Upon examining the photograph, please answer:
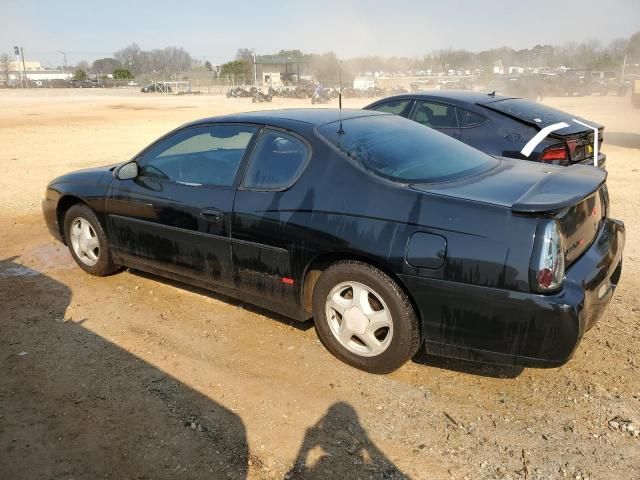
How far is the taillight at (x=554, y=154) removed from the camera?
18.2 ft

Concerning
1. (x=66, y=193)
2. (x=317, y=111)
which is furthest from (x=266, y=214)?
(x=66, y=193)

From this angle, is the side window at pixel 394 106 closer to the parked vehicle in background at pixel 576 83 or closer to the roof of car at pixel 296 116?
the roof of car at pixel 296 116

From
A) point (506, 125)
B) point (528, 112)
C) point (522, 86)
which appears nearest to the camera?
point (506, 125)

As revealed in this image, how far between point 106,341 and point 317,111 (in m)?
2.20

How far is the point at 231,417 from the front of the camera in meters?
2.87

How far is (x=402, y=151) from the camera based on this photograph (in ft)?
11.3

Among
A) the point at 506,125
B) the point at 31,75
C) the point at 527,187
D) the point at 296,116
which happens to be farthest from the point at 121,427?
the point at 31,75

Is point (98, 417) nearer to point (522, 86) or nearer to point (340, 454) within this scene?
point (340, 454)

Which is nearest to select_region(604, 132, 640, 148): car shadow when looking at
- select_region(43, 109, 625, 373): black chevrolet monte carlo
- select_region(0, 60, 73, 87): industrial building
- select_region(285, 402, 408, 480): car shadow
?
select_region(43, 109, 625, 373): black chevrolet monte carlo

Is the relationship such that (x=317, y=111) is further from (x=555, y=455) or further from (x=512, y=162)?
(x=555, y=455)

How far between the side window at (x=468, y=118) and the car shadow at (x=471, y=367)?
3.55 meters

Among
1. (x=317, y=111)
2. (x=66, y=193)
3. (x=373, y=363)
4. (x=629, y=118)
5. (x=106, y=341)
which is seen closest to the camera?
(x=373, y=363)

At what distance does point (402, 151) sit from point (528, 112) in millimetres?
3327

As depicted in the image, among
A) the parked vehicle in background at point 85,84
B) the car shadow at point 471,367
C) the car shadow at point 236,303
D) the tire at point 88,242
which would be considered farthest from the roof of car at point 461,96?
the parked vehicle in background at point 85,84
